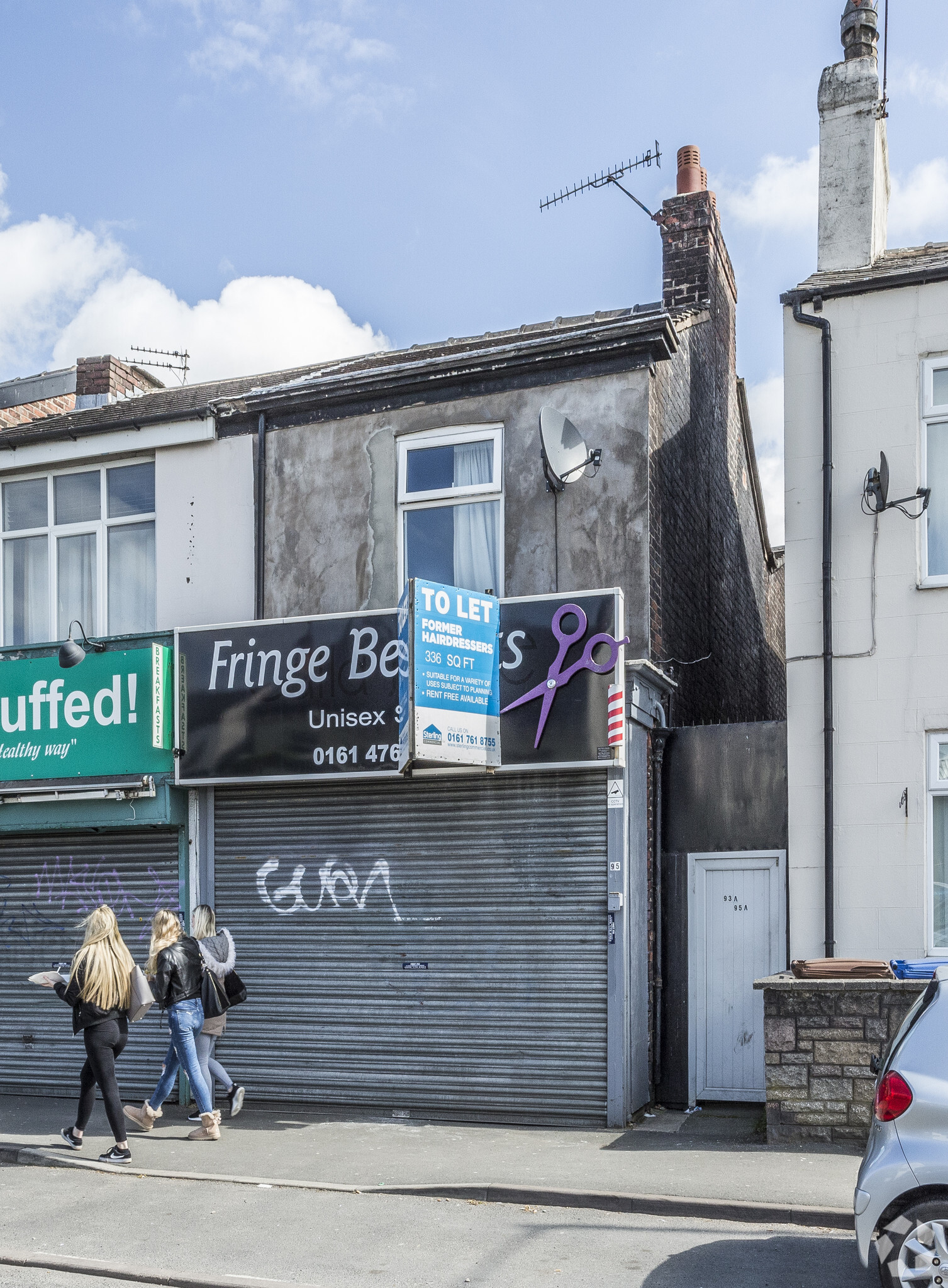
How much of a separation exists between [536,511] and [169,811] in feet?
13.9

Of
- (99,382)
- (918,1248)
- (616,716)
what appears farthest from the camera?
(99,382)

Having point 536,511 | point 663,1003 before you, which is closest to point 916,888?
point 663,1003

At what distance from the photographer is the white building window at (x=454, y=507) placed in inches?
469

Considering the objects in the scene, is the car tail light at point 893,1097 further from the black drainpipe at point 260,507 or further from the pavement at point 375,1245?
the black drainpipe at point 260,507

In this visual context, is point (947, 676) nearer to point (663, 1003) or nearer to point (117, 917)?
point (663, 1003)

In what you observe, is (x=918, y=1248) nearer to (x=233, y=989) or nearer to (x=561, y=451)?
(x=233, y=989)

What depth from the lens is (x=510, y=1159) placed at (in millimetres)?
9219

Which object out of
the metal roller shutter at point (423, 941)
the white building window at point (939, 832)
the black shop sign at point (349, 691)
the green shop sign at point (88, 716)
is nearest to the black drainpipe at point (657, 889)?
the metal roller shutter at point (423, 941)

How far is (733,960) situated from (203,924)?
4.49 m

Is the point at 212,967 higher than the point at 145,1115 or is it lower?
higher

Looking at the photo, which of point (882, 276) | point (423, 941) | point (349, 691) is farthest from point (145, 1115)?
point (882, 276)

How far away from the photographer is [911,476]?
1067 cm

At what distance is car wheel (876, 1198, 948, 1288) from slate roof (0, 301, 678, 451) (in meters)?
7.51

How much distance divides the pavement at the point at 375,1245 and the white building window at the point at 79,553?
6.34 meters
